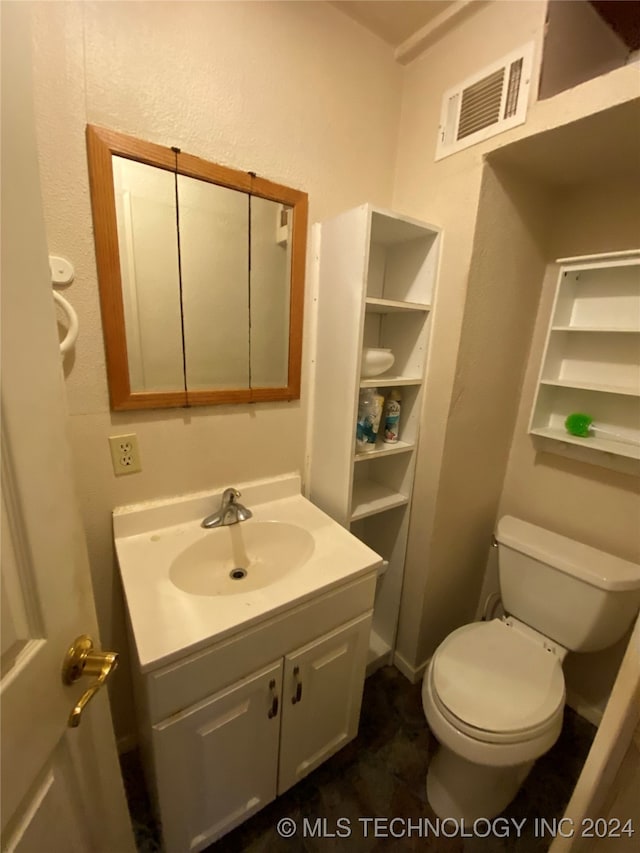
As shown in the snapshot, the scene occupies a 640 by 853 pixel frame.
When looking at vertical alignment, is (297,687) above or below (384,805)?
above

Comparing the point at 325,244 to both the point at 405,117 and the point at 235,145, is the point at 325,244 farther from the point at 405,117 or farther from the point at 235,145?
the point at 405,117

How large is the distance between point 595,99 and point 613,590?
1359 mm

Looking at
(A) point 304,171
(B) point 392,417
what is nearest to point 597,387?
(B) point 392,417

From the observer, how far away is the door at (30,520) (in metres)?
0.40

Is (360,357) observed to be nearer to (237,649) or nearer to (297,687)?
(237,649)

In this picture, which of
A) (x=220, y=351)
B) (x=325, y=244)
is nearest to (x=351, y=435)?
(x=220, y=351)

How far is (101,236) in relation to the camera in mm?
854

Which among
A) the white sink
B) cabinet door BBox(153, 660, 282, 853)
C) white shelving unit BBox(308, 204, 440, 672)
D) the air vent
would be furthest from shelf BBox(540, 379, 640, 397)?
cabinet door BBox(153, 660, 282, 853)

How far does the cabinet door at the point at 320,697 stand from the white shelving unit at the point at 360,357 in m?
0.38

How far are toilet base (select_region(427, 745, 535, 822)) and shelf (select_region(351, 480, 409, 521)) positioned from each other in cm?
77

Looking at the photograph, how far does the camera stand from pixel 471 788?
3.50 feet

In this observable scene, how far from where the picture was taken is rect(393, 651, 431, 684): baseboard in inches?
60.2

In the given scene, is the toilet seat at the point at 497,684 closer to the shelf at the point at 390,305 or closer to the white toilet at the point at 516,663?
the white toilet at the point at 516,663

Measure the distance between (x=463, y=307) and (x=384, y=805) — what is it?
1615 mm
